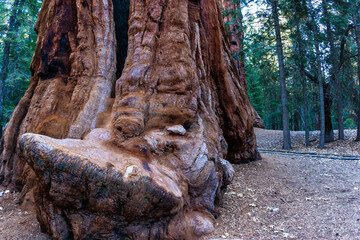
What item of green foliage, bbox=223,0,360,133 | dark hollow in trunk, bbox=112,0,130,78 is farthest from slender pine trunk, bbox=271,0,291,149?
dark hollow in trunk, bbox=112,0,130,78

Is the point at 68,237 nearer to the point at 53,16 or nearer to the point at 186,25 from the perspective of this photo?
the point at 186,25

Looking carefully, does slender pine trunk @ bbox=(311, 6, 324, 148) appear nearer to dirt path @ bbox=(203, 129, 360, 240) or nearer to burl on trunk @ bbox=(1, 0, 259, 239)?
dirt path @ bbox=(203, 129, 360, 240)

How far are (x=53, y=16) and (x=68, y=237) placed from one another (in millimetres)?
4398

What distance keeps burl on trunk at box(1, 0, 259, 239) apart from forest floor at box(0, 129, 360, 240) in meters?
0.34

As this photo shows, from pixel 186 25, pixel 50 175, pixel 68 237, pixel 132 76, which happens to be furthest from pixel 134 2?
pixel 68 237

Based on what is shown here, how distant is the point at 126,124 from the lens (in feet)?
9.59

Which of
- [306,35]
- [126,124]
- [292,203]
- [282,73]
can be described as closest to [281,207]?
Result: [292,203]

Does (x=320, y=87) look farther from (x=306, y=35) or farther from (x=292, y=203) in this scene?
(x=292, y=203)

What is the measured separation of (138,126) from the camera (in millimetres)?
2996

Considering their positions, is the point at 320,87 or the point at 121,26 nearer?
the point at 121,26

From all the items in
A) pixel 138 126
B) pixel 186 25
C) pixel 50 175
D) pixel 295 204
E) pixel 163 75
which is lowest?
pixel 295 204

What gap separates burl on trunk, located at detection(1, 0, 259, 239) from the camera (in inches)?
87.0

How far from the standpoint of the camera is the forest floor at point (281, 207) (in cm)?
269

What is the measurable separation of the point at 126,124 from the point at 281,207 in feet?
8.68
